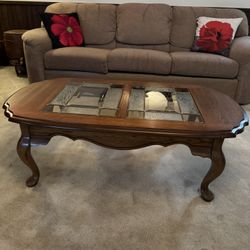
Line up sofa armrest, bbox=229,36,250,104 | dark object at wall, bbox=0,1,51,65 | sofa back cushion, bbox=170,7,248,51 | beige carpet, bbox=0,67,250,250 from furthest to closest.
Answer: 1. dark object at wall, bbox=0,1,51,65
2. sofa back cushion, bbox=170,7,248,51
3. sofa armrest, bbox=229,36,250,104
4. beige carpet, bbox=0,67,250,250

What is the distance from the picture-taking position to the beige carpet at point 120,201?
1182 millimetres

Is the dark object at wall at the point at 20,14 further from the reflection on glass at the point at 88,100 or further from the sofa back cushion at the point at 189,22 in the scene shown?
the reflection on glass at the point at 88,100

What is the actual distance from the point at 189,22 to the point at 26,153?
2443 mm

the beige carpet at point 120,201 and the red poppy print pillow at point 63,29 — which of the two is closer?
the beige carpet at point 120,201

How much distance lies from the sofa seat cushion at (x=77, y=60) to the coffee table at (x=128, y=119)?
3.20ft

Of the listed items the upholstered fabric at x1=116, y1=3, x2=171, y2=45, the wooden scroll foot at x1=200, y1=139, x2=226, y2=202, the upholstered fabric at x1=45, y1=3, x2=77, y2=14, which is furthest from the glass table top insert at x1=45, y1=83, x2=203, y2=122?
the upholstered fabric at x1=45, y1=3, x2=77, y2=14

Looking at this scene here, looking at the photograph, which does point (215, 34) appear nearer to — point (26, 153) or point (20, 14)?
point (26, 153)

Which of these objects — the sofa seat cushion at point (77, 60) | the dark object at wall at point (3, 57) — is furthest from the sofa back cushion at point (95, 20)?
the dark object at wall at point (3, 57)

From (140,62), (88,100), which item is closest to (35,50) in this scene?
(140,62)

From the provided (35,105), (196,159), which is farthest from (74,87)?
(196,159)

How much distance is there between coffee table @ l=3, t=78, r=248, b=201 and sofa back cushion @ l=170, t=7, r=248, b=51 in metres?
1.51

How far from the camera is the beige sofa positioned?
8.28 ft

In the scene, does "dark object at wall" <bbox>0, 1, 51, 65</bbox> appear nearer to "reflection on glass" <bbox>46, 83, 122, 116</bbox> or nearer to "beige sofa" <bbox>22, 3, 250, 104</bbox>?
"beige sofa" <bbox>22, 3, 250, 104</bbox>

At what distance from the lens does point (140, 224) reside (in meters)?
1.27
